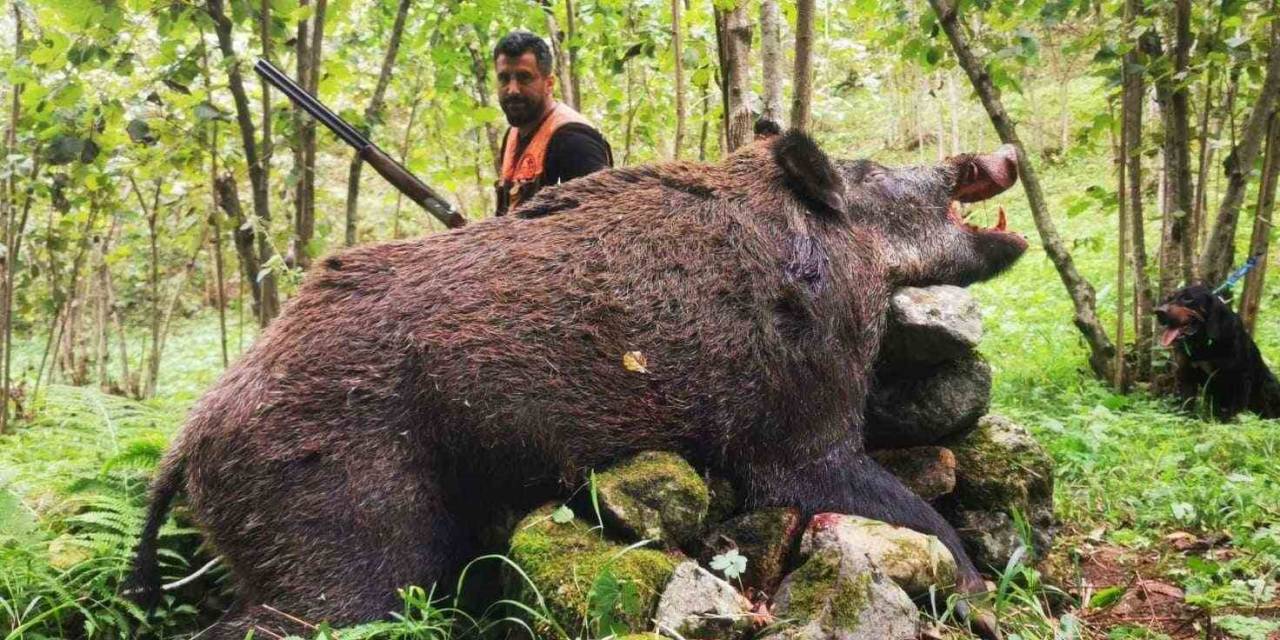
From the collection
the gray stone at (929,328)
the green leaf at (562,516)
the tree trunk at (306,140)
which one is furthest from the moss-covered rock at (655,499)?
the tree trunk at (306,140)

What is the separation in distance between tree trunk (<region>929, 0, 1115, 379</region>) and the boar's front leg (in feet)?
8.89

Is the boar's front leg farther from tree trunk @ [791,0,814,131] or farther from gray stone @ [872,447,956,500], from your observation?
tree trunk @ [791,0,814,131]

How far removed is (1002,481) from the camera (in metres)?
3.73

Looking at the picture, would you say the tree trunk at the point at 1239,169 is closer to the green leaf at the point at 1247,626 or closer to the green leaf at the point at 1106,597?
the green leaf at the point at 1106,597

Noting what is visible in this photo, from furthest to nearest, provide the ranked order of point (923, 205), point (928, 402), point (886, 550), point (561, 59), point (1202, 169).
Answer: point (561, 59) → point (1202, 169) → point (923, 205) → point (928, 402) → point (886, 550)

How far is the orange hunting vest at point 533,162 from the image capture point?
16.6 feet

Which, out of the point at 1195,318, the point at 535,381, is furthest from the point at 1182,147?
the point at 535,381

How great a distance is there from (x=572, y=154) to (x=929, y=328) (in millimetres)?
2124

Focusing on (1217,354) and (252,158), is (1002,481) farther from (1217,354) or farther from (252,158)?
(252,158)

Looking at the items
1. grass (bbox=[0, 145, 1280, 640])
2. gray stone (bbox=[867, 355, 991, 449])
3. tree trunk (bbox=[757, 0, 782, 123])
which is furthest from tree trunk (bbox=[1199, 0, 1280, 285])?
gray stone (bbox=[867, 355, 991, 449])

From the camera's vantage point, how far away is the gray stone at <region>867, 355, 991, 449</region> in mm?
3795

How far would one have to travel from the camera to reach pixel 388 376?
121 inches

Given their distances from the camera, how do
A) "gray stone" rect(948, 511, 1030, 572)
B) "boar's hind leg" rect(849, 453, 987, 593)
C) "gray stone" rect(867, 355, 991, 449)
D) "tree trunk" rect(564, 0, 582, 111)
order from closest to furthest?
"boar's hind leg" rect(849, 453, 987, 593)
"gray stone" rect(948, 511, 1030, 572)
"gray stone" rect(867, 355, 991, 449)
"tree trunk" rect(564, 0, 582, 111)

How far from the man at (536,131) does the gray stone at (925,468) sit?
214 cm
